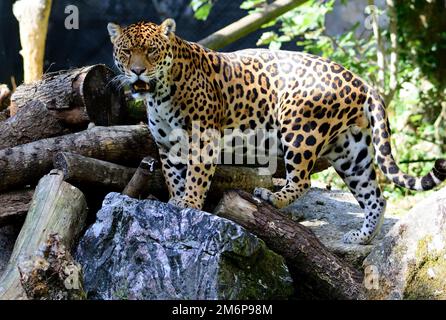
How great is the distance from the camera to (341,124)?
26.6 ft

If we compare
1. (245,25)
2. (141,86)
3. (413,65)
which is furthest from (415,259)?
(413,65)

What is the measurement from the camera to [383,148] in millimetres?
7918

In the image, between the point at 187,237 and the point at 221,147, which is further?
the point at 221,147

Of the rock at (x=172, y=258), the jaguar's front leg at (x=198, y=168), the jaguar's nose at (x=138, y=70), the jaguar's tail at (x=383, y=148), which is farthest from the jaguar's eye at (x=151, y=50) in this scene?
the jaguar's tail at (x=383, y=148)

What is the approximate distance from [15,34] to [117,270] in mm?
9747

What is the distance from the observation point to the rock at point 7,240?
8.05 meters

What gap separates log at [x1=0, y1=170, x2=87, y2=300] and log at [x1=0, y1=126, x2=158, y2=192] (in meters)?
0.59

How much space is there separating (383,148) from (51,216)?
3685 mm

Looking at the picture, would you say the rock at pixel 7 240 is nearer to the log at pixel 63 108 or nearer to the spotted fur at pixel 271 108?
the log at pixel 63 108

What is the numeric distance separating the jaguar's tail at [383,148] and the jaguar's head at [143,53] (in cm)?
238

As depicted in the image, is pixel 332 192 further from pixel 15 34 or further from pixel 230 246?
pixel 15 34

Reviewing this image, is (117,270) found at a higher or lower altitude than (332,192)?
higher
